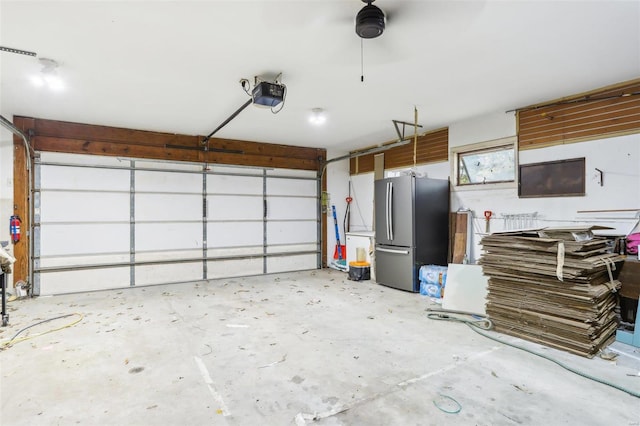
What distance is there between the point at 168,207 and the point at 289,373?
470cm

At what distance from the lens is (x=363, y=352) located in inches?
123

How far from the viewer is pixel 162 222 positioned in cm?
629

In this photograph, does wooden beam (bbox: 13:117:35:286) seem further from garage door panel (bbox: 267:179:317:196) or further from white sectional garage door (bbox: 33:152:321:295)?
garage door panel (bbox: 267:179:317:196)

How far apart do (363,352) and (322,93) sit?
3129mm

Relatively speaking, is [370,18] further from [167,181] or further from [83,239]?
[83,239]

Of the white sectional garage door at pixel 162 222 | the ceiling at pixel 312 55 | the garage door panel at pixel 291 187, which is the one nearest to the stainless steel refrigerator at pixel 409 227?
the ceiling at pixel 312 55

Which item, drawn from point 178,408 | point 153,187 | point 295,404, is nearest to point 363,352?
point 295,404

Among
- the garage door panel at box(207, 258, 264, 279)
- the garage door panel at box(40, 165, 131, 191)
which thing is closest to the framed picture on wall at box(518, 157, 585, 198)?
the garage door panel at box(207, 258, 264, 279)

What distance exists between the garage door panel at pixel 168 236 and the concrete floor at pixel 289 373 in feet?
6.06

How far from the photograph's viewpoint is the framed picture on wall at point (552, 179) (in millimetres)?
4242

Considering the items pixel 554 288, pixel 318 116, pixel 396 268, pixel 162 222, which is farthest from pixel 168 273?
pixel 554 288

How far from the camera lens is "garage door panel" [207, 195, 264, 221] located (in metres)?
6.74

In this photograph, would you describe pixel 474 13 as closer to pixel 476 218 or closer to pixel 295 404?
pixel 295 404

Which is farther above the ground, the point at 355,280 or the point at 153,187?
the point at 153,187
